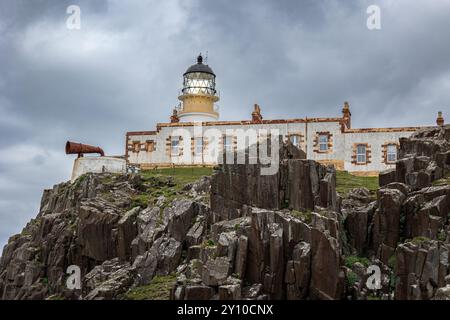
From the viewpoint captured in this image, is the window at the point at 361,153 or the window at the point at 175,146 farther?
the window at the point at 175,146

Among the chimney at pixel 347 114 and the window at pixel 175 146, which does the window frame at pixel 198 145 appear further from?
the chimney at pixel 347 114

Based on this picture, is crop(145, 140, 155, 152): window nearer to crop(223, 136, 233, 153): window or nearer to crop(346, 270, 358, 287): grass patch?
crop(223, 136, 233, 153): window

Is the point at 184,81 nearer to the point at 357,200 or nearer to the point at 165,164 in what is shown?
the point at 165,164

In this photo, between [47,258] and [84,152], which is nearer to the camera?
[47,258]

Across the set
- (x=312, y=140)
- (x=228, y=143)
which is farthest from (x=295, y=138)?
(x=228, y=143)

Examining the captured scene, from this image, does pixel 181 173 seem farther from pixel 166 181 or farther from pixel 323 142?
pixel 323 142

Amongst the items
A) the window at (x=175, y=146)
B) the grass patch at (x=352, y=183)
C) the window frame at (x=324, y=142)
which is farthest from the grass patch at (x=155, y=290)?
the window at (x=175, y=146)

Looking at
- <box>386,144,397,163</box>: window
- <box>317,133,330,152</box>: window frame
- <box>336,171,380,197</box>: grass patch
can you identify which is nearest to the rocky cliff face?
<box>336,171,380,197</box>: grass patch

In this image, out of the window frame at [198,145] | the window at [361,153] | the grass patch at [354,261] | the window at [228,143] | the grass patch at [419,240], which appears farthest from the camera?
the window frame at [198,145]

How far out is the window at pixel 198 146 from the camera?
99.4 m

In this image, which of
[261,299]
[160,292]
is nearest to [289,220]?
[261,299]

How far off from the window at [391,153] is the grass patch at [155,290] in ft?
123
